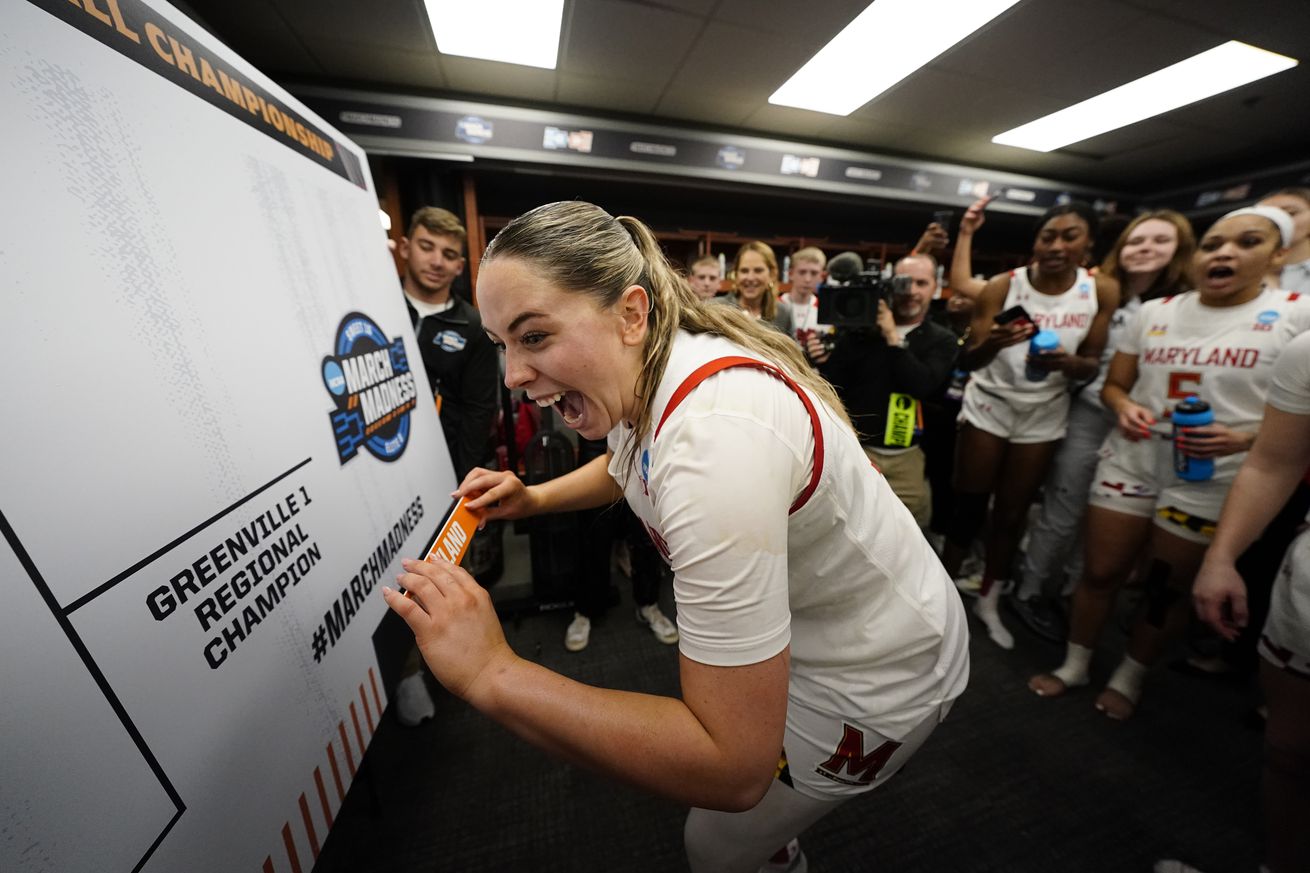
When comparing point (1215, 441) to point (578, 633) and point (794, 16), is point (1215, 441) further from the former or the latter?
point (794, 16)

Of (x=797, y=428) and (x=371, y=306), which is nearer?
(x=797, y=428)

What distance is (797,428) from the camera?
60 cm

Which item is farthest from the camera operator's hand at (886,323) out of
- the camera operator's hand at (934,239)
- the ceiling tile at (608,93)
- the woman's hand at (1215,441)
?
the ceiling tile at (608,93)

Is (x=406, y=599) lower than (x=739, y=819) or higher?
higher

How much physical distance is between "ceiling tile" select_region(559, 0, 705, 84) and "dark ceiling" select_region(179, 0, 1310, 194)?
0.01 m

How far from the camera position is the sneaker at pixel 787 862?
3.36ft

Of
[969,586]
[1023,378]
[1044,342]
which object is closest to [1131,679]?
[969,586]

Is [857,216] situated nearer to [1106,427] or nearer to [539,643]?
[1106,427]

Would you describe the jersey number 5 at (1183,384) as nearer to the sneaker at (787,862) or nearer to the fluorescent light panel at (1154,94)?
the sneaker at (787,862)

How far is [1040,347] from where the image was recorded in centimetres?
177

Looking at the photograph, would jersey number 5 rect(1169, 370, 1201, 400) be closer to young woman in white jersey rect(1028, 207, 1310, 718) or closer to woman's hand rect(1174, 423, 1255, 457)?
young woman in white jersey rect(1028, 207, 1310, 718)

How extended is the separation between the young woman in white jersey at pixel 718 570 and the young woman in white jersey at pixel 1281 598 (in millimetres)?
661

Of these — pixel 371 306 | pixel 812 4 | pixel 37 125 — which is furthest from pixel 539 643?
pixel 812 4

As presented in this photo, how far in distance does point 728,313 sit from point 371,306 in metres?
0.96
